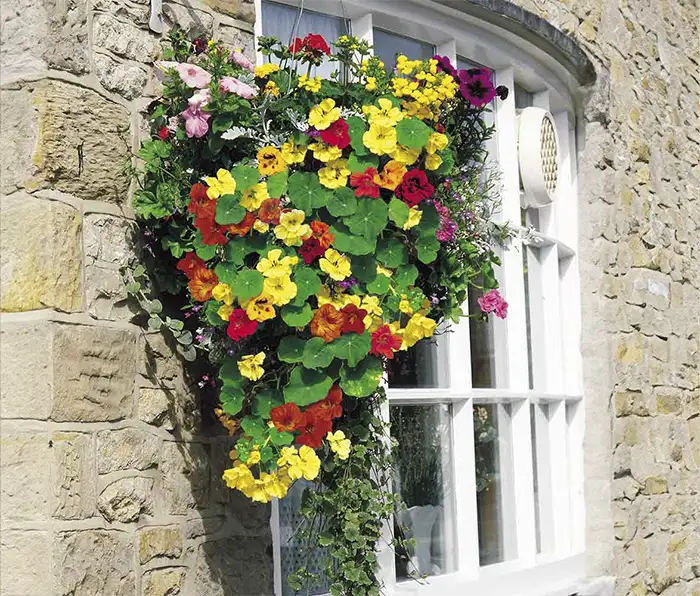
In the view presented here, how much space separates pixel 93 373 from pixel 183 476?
1.17ft

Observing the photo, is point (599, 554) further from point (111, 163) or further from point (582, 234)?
point (111, 163)

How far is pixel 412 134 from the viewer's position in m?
2.38

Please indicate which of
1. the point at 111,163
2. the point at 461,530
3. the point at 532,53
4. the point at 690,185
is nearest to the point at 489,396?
the point at 461,530

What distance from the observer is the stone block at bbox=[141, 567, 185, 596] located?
2367 millimetres

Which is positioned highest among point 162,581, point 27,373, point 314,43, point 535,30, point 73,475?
point 535,30

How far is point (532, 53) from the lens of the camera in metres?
3.88

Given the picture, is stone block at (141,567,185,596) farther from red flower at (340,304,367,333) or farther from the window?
red flower at (340,304,367,333)

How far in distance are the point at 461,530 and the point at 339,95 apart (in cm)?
154

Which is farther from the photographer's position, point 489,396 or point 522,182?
point 522,182

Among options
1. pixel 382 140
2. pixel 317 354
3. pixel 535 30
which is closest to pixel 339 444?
pixel 317 354

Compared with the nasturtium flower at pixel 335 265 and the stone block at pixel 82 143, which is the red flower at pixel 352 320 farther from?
the stone block at pixel 82 143

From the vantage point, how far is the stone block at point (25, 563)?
214 cm

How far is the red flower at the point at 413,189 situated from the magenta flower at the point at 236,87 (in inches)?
15.5

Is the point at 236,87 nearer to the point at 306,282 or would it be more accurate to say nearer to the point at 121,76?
the point at 121,76
